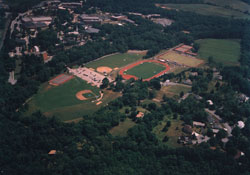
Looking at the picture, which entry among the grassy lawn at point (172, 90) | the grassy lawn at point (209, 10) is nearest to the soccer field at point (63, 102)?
the grassy lawn at point (172, 90)

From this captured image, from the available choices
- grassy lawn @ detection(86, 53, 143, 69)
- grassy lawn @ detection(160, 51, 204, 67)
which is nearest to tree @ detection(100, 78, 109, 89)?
grassy lawn @ detection(86, 53, 143, 69)

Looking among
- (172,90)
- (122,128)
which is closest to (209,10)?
(172,90)

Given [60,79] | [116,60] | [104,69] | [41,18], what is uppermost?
[41,18]

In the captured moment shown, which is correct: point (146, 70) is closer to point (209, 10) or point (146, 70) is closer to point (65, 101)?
point (65, 101)

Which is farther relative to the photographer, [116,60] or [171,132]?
[116,60]

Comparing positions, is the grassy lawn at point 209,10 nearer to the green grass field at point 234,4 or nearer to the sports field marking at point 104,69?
the green grass field at point 234,4

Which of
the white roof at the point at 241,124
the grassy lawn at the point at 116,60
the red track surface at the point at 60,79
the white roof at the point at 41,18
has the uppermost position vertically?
the white roof at the point at 41,18

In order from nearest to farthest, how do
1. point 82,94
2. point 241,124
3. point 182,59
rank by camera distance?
1. point 241,124
2. point 82,94
3. point 182,59

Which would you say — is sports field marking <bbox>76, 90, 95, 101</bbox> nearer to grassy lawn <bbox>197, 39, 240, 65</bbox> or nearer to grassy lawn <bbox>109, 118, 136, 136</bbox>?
grassy lawn <bbox>109, 118, 136, 136</bbox>
